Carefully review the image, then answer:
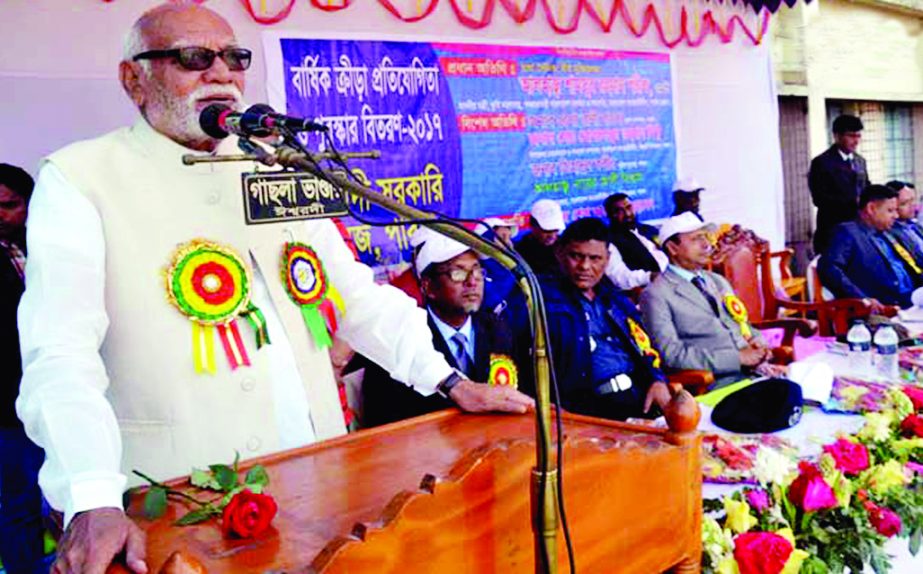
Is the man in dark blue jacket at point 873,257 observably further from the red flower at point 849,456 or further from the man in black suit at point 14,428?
the man in black suit at point 14,428

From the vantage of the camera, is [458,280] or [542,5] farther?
[542,5]

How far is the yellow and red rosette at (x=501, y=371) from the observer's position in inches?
125

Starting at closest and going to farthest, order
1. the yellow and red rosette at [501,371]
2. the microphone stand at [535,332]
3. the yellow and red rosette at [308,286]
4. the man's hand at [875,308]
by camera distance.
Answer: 1. the microphone stand at [535,332]
2. the yellow and red rosette at [308,286]
3. the yellow and red rosette at [501,371]
4. the man's hand at [875,308]

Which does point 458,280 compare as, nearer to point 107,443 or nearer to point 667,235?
point 667,235

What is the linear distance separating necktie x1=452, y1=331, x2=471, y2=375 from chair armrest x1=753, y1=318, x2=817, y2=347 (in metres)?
2.29

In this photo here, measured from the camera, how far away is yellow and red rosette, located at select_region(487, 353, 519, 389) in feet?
10.4

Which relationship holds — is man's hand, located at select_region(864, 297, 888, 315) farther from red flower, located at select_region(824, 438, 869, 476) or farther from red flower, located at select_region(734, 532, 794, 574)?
red flower, located at select_region(734, 532, 794, 574)

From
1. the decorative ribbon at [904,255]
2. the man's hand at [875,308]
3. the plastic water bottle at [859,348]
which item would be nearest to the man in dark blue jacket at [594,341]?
the plastic water bottle at [859,348]

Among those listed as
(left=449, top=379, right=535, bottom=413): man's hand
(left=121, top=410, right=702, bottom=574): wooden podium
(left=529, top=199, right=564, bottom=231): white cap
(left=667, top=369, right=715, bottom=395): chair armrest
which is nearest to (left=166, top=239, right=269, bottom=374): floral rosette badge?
(left=121, top=410, right=702, bottom=574): wooden podium

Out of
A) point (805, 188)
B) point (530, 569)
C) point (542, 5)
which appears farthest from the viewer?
point (805, 188)

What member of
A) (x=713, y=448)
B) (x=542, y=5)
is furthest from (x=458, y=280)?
(x=542, y=5)

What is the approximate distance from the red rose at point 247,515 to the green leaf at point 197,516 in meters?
0.07

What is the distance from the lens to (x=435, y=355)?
195cm

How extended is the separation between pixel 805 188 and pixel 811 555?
26.9ft
